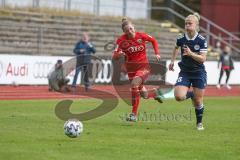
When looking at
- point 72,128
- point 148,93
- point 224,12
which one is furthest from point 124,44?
point 224,12

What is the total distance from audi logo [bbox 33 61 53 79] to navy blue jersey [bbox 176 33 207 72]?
646 inches

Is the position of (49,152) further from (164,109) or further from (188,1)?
(188,1)

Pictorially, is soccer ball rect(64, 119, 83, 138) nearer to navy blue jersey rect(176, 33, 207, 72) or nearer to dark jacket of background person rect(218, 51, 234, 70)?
navy blue jersey rect(176, 33, 207, 72)

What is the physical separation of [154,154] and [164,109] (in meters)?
9.59

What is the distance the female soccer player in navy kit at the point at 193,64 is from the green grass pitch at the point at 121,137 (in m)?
0.71

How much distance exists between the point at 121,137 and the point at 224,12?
38.2 meters

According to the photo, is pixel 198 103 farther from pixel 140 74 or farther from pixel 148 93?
pixel 148 93

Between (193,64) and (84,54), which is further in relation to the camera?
(84,54)

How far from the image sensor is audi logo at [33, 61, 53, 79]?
30.6 m

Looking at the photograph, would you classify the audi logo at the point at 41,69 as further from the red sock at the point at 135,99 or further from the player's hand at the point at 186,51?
the player's hand at the point at 186,51

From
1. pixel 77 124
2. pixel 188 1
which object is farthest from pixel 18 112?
pixel 188 1

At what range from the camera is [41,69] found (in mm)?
30953

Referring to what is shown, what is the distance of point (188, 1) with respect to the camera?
57562 millimetres

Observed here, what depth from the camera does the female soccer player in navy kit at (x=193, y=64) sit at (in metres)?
14.4
